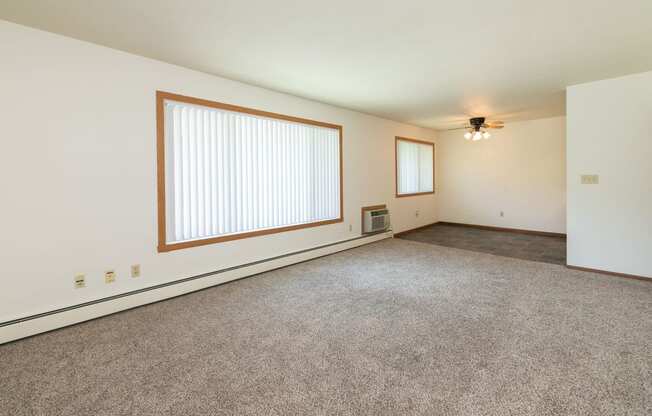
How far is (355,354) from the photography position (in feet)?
7.40

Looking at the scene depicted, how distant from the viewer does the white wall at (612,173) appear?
150 inches

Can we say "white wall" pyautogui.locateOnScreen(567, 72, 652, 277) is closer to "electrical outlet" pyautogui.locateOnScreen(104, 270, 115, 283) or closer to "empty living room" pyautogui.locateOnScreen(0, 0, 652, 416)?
"empty living room" pyautogui.locateOnScreen(0, 0, 652, 416)

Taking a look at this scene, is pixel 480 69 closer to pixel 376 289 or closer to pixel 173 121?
pixel 376 289

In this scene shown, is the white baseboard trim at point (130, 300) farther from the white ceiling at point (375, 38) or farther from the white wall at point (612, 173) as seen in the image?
the white wall at point (612, 173)

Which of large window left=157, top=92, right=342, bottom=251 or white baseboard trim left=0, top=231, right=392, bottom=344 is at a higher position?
large window left=157, top=92, right=342, bottom=251

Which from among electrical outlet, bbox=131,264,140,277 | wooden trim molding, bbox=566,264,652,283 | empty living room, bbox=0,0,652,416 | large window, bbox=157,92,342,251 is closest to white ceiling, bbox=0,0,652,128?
empty living room, bbox=0,0,652,416

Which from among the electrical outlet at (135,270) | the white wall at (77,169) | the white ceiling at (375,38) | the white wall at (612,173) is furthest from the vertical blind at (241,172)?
the white wall at (612,173)

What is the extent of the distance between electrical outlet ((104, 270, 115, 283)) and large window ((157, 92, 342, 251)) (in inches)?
20.4

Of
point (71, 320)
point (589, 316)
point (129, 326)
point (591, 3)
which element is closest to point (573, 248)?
point (589, 316)

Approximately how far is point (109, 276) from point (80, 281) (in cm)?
22

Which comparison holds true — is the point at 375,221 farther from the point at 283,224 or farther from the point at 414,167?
the point at 414,167

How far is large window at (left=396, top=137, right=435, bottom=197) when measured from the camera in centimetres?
702

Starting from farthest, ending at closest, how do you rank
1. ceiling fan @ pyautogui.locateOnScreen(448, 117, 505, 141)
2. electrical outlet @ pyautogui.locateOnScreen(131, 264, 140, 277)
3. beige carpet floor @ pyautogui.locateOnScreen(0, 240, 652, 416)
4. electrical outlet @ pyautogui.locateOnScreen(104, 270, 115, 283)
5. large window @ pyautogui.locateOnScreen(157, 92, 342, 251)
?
ceiling fan @ pyautogui.locateOnScreen(448, 117, 505, 141) → large window @ pyautogui.locateOnScreen(157, 92, 342, 251) → electrical outlet @ pyautogui.locateOnScreen(131, 264, 140, 277) → electrical outlet @ pyautogui.locateOnScreen(104, 270, 115, 283) → beige carpet floor @ pyautogui.locateOnScreen(0, 240, 652, 416)

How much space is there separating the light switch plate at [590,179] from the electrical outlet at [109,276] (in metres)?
5.68
